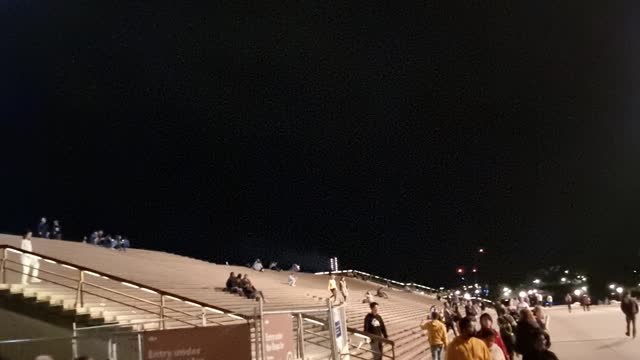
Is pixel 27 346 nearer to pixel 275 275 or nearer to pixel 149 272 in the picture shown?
pixel 149 272

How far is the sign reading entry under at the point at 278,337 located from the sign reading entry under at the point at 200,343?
742 millimetres

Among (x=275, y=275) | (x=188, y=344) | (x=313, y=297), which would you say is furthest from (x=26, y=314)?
(x=275, y=275)

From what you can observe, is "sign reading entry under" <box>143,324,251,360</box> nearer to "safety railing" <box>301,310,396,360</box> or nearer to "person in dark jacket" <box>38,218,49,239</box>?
"safety railing" <box>301,310,396,360</box>

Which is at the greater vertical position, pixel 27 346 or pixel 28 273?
pixel 28 273

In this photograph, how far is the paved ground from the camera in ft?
54.3

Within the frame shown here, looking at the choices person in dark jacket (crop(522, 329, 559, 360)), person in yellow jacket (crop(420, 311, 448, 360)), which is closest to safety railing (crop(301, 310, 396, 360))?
person in yellow jacket (crop(420, 311, 448, 360))

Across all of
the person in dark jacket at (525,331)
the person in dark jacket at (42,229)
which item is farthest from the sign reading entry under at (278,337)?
the person in dark jacket at (42,229)

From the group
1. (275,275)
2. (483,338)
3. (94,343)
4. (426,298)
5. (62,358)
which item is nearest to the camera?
(483,338)

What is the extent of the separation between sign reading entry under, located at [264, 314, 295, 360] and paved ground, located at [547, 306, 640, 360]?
8.76 meters

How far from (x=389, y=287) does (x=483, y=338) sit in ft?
163

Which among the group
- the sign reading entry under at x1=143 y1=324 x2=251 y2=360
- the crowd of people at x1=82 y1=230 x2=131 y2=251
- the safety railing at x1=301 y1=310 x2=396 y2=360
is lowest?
the safety railing at x1=301 y1=310 x2=396 y2=360

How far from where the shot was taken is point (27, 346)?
12180 millimetres

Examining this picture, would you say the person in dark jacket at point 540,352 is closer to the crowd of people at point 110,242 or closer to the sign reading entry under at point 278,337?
the sign reading entry under at point 278,337

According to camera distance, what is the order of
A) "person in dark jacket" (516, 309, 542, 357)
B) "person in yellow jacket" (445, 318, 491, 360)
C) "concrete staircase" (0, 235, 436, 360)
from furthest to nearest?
"concrete staircase" (0, 235, 436, 360) < "person in dark jacket" (516, 309, 542, 357) < "person in yellow jacket" (445, 318, 491, 360)
